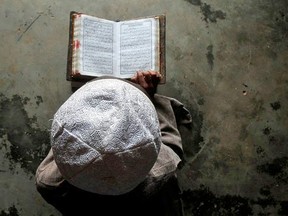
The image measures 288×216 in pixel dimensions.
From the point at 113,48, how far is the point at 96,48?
2.7 inches

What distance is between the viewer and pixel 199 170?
1.69m

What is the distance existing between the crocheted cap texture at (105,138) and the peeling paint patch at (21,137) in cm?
75

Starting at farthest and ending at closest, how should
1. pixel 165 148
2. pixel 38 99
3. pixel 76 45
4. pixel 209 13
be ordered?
pixel 209 13 < pixel 38 99 < pixel 76 45 < pixel 165 148

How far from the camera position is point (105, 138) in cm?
89

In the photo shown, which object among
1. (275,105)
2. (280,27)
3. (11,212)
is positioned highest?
(280,27)

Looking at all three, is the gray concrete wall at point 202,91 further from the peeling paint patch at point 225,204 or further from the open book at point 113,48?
the open book at point 113,48

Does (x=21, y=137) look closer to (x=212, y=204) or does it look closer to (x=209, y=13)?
(x=212, y=204)

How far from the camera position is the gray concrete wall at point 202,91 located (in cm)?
167

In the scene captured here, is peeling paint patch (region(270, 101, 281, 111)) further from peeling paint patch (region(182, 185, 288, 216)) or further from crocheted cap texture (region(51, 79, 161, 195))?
crocheted cap texture (region(51, 79, 161, 195))

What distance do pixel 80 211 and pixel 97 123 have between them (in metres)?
0.43

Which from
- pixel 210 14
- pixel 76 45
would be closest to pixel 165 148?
pixel 76 45

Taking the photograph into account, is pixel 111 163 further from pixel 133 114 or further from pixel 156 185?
pixel 156 185

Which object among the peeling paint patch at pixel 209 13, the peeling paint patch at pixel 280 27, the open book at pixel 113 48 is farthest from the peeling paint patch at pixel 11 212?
the peeling paint patch at pixel 280 27

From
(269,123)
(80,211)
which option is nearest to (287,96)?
(269,123)
